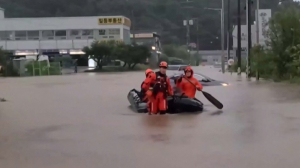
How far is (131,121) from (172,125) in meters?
1.46

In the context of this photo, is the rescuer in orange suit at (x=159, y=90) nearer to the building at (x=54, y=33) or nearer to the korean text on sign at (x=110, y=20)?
the korean text on sign at (x=110, y=20)

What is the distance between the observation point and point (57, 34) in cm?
7769

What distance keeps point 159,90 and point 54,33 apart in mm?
64175

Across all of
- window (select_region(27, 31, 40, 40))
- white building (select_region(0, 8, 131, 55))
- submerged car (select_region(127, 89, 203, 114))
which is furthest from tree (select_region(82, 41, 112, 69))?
submerged car (select_region(127, 89, 203, 114))

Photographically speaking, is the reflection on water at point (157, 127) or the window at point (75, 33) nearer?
the reflection on water at point (157, 127)

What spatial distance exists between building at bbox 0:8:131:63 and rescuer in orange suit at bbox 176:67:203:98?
60165 millimetres

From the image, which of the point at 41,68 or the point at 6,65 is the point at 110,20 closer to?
the point at 41,68

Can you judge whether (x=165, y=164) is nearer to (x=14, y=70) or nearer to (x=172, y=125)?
(x=172, y=125)

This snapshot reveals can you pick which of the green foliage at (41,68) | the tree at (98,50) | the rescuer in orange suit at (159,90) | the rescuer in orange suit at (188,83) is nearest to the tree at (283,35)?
the rescuer in orange suit at (188,83)

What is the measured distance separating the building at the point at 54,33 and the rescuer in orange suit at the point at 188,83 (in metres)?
60.2

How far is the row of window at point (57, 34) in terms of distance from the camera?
254 ft

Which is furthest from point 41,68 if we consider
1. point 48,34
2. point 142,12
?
point 142,12

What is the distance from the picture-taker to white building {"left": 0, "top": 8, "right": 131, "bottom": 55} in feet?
251

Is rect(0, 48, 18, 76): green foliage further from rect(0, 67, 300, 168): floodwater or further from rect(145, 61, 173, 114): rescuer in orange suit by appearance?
rect(145, 61, 173, 114): rescuer in orange suit
